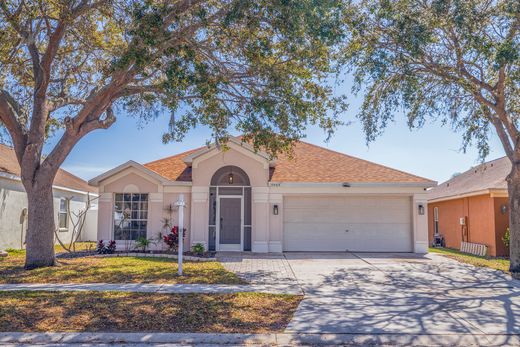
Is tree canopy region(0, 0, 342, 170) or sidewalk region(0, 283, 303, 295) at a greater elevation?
tree canopy region(0, 0, 342, 170)

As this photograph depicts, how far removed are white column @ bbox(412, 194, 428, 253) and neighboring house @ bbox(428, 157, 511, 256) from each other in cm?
245

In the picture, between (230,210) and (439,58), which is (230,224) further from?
(439,58)

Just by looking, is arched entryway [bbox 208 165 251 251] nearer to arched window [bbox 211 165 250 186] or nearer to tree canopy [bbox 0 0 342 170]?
arched window [bbox 211 165 250 186]

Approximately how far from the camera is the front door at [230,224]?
55.9 ft

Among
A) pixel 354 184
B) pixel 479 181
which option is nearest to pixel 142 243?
pixel 354 184

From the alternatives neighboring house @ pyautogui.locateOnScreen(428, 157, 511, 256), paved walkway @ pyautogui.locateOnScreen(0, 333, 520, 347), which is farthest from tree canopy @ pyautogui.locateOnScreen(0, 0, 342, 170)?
neighboring house @ pyautogui.locateOnScreen(428, 157, 511, 256)

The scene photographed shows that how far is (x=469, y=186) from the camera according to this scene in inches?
811

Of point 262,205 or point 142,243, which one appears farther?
point 262,205

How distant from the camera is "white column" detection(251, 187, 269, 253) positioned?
16.8m

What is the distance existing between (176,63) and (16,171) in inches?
500

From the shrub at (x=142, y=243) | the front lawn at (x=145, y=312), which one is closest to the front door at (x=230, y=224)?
the shrub at (x=142, y=243)

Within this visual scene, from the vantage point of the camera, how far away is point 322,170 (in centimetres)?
1839

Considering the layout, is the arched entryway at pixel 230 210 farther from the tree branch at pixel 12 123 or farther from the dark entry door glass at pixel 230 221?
the tree branch at pixel 12 123

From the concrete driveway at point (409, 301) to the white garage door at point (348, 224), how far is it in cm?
346
